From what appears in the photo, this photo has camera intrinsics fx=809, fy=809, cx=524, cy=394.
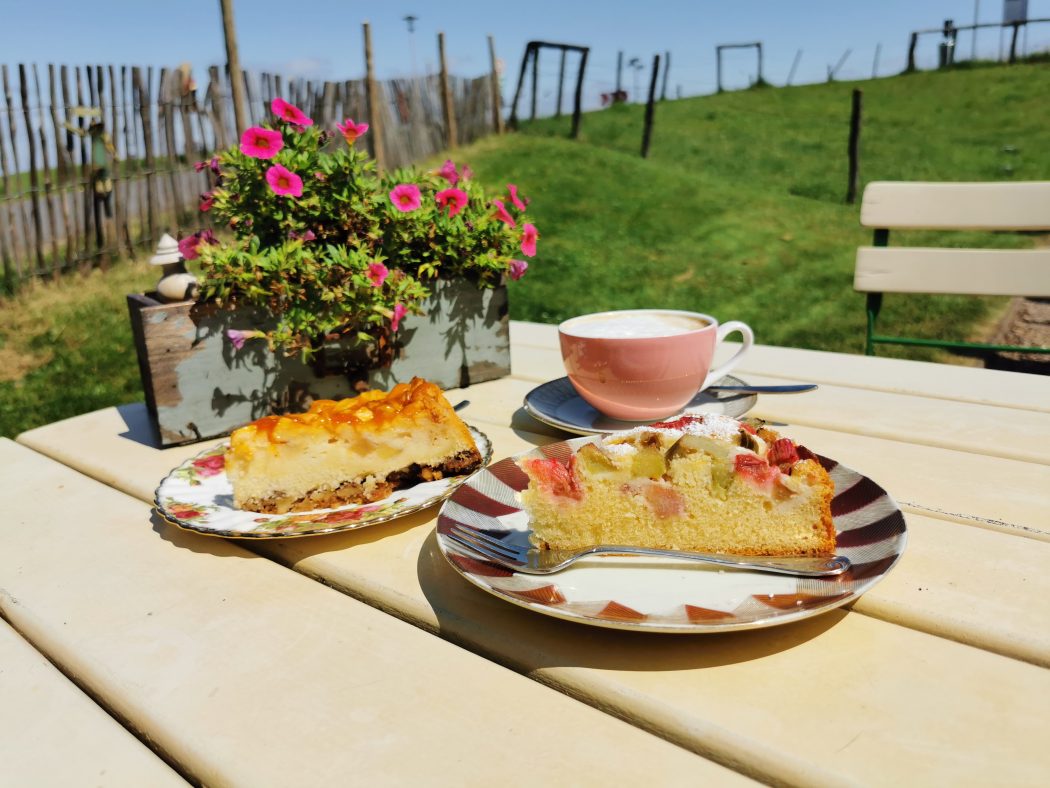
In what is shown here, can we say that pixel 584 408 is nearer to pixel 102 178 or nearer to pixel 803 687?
pixel 803 687

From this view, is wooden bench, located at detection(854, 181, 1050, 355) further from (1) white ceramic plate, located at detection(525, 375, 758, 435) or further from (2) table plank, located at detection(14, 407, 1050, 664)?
(2) table plank, located at detection(14, 407, 1050, 664)

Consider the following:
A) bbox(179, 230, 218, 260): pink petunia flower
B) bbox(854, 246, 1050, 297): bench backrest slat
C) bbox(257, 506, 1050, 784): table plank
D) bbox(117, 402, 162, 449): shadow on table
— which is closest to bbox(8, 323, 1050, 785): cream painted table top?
bbox(257, 506, 1050, 784): table plank

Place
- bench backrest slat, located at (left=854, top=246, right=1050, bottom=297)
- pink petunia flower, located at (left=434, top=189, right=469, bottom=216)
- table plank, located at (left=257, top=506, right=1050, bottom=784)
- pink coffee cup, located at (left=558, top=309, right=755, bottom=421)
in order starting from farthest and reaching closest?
bench backrest slat, located at (left=854, top=246, right=1050, bottom=297) → pink petunia flower, located at (left=434, top=189, right=469, bottom=216) → pink coffee cup, located at (left=558, top=309, right=755, bottom=421) → table plank, located at (left=257, top=506, right=1050, bottom=784)

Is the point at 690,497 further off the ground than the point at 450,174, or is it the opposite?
the point at 450,174

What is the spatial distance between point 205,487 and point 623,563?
661 mm

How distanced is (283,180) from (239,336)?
1.02 feet

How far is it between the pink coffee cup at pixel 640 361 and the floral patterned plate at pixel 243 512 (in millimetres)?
255

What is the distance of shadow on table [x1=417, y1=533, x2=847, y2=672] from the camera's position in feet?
2.62

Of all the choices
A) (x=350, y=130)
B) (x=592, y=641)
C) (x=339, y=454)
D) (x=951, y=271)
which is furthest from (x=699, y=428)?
(x=951, y=271)

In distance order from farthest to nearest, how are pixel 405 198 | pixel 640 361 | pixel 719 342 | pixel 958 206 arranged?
pixel 958 206 → pixel 405 198 → pixel 719 342 → pixel 640 361

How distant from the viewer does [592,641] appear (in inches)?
32.8

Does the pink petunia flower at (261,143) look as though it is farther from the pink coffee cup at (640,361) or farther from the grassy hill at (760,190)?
the grassy hill at (760,190)

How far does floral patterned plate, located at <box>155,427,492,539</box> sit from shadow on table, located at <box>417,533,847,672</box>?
21cm

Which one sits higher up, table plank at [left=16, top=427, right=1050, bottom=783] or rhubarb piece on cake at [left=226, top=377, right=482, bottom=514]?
rhubarb piece on cake at [left=226, top=377, right=482, bottom=514]
